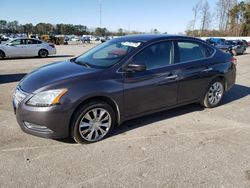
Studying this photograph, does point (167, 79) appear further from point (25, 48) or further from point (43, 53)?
point (43, 53)

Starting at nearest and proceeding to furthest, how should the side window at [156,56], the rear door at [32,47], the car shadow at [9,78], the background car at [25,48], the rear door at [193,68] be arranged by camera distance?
the side window at [156,56] → the rear door at [193,68] → the car shadow at [9,78] → the background car at [25,48] → the rear door at [32,47]

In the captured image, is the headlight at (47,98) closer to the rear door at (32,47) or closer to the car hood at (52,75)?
the car hood at (52,75)

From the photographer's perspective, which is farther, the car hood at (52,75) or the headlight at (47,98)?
the car hood at (52,75)

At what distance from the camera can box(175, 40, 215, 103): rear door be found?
4770 millimetres

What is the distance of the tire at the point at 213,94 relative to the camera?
5.45 m

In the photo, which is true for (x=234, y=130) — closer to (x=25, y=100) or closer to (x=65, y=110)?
(x=65, y=110)

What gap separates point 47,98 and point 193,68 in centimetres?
291

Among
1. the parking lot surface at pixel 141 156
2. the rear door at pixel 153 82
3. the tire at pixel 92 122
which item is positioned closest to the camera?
the parking lot surface at pixel 141 156

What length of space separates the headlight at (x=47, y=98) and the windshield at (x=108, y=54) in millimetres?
919

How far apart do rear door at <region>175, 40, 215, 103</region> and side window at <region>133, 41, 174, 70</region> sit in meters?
0.22

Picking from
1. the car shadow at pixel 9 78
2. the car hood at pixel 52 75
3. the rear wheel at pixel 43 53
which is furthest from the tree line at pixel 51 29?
the car hood at pixel 52 75

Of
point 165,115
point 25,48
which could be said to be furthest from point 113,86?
point 25,48

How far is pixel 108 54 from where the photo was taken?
4500 millimetres

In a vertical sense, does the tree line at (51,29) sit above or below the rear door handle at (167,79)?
above
